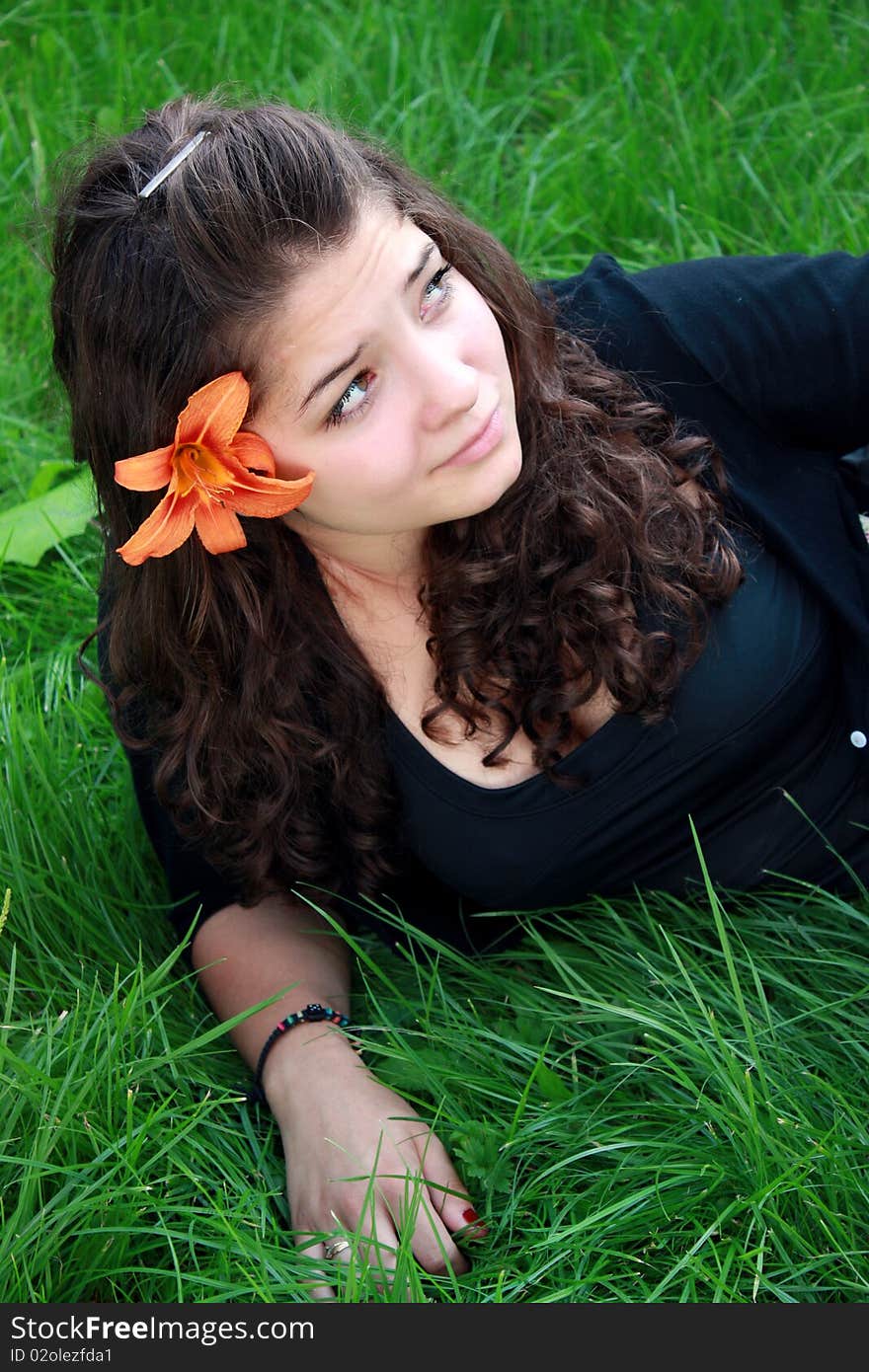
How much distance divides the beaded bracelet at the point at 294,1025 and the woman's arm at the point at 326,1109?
0.01 metres

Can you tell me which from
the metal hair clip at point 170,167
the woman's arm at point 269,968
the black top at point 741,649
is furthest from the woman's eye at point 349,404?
the woman's arm at point 269,968

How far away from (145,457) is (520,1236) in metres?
1.16

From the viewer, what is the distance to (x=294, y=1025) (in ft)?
6.91

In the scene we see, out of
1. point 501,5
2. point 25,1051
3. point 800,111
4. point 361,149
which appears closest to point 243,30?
point 501,5

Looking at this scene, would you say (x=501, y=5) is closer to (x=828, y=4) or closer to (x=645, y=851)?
(x=828, y=4)

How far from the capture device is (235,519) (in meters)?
1.70

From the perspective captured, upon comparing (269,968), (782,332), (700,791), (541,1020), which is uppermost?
(782,332)

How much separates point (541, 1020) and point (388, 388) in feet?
3.21

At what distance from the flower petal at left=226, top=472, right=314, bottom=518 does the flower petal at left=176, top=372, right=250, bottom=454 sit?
0.06 meters

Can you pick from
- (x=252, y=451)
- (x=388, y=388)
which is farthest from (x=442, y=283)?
(x=252, y=451)

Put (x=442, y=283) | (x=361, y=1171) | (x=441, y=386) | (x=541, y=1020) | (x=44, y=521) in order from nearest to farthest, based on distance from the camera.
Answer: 1. (x=441, y=386)
2. (x=442, y=283)
3. (x=361, y=1171)
4. (x=541, y=1020)
5. (x=44, y=521)

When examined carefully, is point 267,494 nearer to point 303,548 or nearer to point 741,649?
point 303,548

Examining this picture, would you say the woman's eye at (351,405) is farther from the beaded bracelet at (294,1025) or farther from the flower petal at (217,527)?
the beaded bracelet at (294,1025)

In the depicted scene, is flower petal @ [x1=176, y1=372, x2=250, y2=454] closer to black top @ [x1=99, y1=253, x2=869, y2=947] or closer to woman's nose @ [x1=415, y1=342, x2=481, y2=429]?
woman's nose @ [x1=415, y1=342, x2=481, y2=429]
